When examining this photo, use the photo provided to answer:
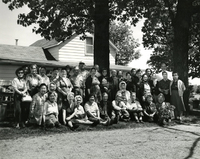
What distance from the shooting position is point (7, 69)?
54.0ft

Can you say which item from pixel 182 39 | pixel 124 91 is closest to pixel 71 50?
pixel 182 39

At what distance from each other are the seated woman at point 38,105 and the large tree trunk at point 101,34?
12.8 feet

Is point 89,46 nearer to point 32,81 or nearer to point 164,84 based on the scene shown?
point 164,84

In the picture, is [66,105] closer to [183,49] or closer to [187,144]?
[187,144]

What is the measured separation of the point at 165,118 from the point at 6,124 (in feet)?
17.1

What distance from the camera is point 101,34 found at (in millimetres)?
11820

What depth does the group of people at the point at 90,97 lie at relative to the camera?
8227 millimetres

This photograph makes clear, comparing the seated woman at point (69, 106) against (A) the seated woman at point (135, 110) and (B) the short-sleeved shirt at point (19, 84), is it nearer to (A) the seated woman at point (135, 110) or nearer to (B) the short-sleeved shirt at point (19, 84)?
(B) the short-sleeved shirt at point (19, 84)

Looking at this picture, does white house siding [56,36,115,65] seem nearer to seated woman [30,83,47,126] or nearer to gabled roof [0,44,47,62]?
gabled roof [0,44,47,62]

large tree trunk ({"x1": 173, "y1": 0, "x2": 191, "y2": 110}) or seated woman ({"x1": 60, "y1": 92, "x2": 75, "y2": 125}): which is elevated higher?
large tree trunk ({"x1": 173, "y1": 0, "x2": 191, "y2": 110})

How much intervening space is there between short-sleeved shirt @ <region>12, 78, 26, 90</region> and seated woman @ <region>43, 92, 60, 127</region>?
78cm

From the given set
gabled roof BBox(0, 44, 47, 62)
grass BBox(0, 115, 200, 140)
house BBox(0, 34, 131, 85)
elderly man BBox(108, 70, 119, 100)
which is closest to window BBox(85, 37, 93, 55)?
house BBox(0, 34, 131, 85)

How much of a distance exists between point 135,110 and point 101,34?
3697 millimetres

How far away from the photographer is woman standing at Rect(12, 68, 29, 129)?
8086 mm
